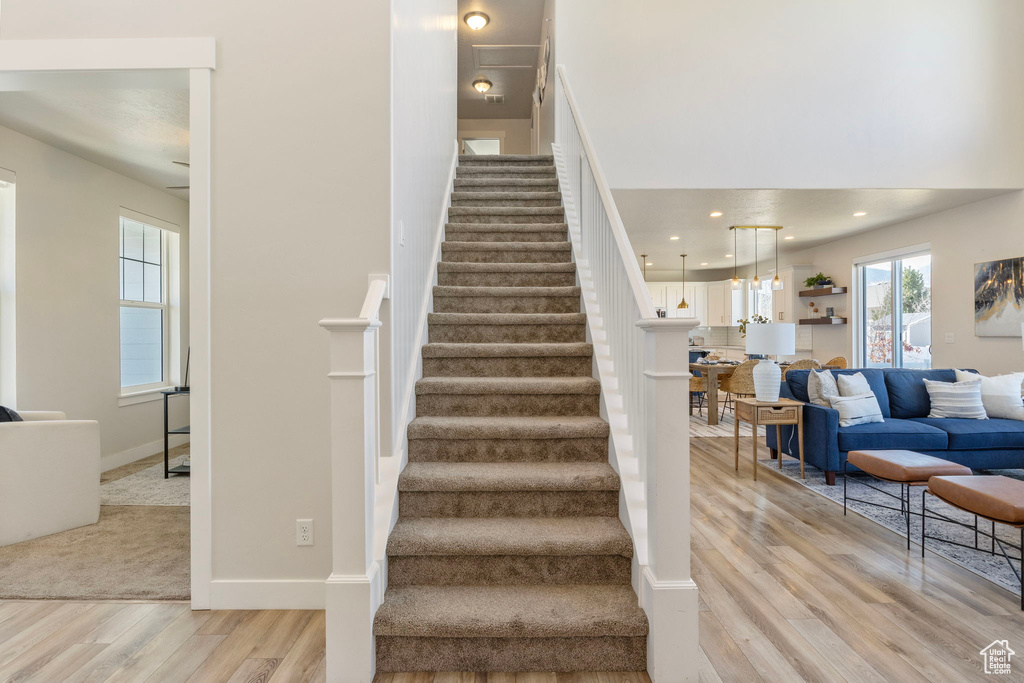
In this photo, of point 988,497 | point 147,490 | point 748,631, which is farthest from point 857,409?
point 147,490

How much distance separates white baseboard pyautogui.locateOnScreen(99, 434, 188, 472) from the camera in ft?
14.9

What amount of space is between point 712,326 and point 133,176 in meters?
10.1

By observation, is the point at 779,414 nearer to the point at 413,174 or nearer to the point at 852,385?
the point at 852,385

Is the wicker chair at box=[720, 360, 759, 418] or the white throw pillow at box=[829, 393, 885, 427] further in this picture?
the wicker chair at box=[720, 360, 759, 418]

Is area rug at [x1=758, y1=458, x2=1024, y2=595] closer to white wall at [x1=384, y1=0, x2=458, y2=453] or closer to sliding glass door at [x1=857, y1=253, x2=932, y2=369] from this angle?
sliding glass door at [x1=857, y1=253, x2=932, y2=369]

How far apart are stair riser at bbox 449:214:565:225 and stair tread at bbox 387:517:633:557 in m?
2.73

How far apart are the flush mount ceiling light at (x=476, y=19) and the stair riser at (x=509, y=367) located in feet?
16.1

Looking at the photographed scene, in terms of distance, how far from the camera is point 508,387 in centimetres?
257

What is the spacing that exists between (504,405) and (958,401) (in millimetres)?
4073

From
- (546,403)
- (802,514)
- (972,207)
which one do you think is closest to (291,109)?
(546,403)

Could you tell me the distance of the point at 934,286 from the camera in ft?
19.1

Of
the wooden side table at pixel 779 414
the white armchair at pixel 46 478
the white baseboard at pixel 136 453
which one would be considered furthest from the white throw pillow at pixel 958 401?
the white baseboard at pixel 136 453

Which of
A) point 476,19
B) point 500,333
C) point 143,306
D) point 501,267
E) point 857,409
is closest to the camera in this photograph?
point 500,333

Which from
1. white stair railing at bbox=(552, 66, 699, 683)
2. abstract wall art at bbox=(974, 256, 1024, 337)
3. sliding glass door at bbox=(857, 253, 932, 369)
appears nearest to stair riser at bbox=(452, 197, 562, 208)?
white stair railing at bbox=(552, 66, 699, 683)
